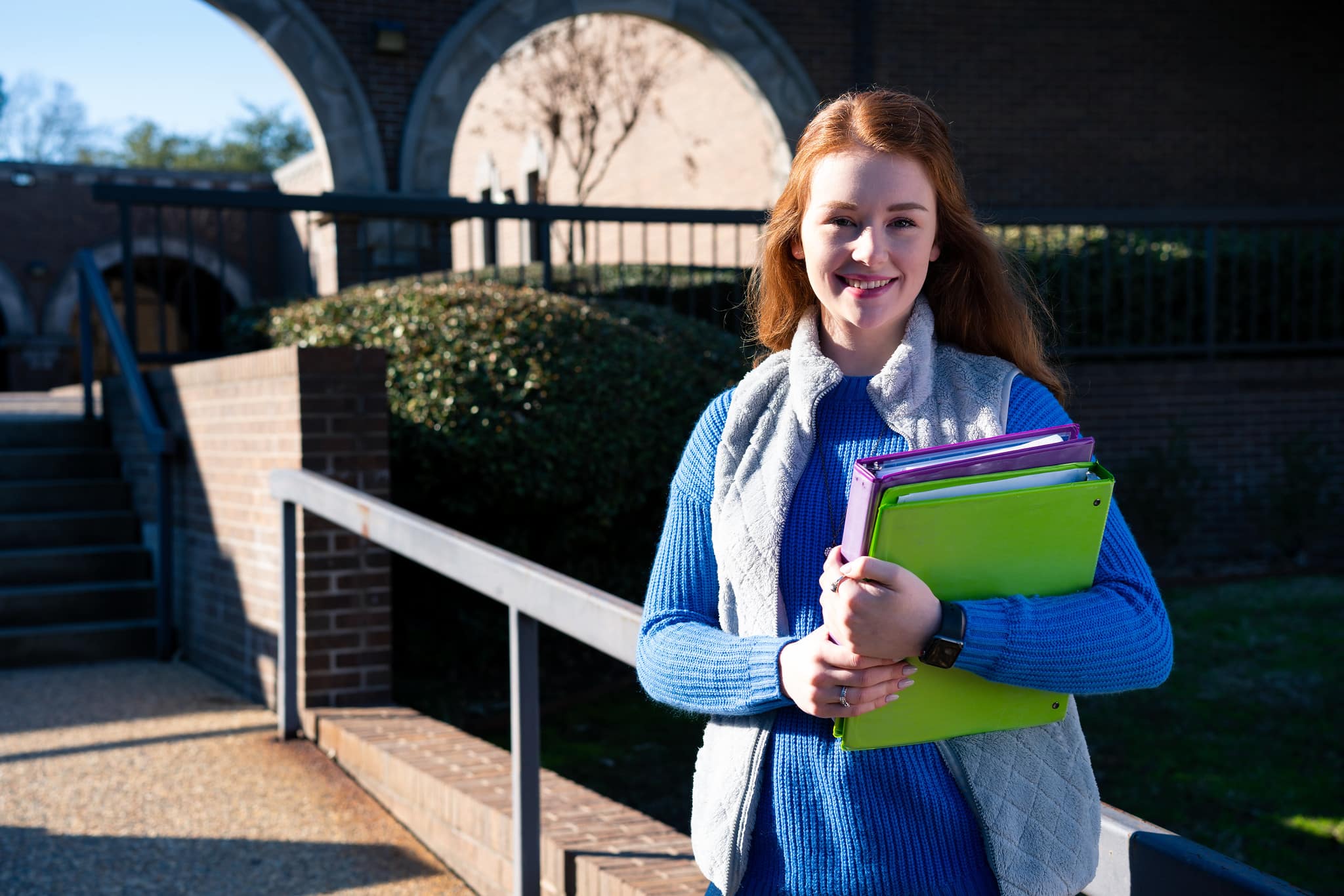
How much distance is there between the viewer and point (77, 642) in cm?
582

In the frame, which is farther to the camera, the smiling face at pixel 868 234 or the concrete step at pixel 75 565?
the concrete step at pixel 75 565

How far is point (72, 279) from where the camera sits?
23.5 meters

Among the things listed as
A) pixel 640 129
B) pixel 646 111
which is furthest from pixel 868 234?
pixel 640 129

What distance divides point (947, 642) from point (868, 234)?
1.58 ft

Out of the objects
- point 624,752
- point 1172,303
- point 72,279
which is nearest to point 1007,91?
point 1172,303

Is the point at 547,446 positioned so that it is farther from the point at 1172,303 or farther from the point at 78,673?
the point at 1172,303

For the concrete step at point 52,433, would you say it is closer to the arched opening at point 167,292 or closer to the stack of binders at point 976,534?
the stack of binders at point 976,534

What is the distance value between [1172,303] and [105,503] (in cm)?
744

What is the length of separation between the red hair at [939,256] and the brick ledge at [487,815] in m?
1.43

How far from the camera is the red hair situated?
1.45m

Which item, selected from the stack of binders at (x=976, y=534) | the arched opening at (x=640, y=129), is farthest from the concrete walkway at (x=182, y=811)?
the arched opening at (x=640, y=129)

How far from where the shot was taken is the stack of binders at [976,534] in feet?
4.04

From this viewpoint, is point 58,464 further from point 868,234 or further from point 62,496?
point 868,234

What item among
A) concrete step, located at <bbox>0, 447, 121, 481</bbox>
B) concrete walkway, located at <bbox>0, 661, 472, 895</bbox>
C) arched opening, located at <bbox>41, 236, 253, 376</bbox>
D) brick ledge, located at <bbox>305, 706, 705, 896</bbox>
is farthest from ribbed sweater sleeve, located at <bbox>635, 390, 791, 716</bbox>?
arched opening, located at <bbox>41, 236, 253, 376</bbox>
